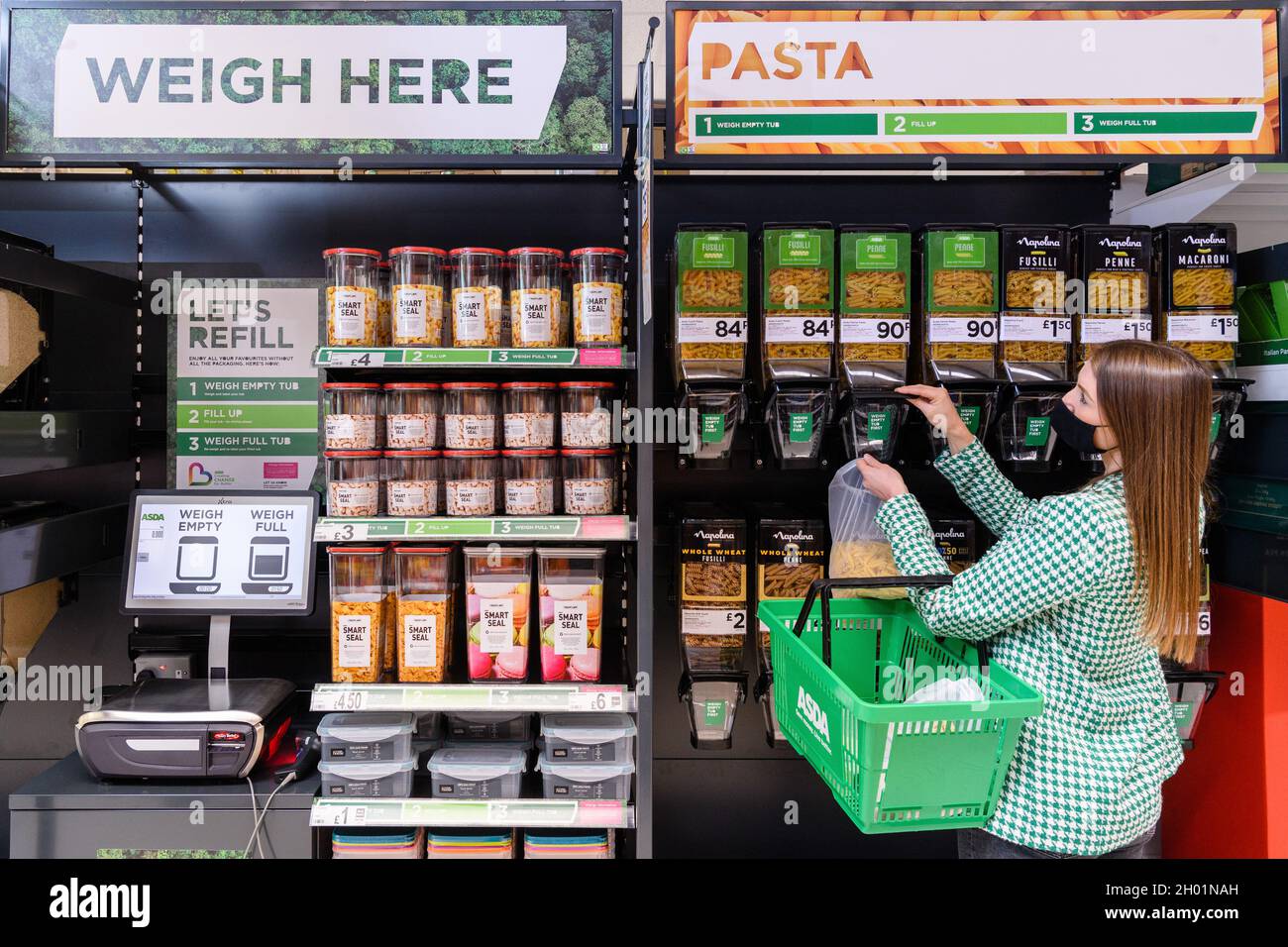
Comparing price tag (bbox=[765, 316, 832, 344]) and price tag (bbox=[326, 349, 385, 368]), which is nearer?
price tag (bbox=[326, 349, 385, 368])

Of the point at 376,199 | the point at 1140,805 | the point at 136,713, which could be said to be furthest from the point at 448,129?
the point at 1140,805

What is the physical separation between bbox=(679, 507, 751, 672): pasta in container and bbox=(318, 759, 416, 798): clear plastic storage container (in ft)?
2.89

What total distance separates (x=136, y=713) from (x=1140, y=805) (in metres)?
2.35

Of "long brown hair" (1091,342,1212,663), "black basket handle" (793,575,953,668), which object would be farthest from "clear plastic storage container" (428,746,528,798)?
"long brown hair" (1091,342,1212,663)

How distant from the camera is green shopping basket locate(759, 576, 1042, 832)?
152 cm

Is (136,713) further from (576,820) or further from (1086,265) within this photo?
(1086,265)

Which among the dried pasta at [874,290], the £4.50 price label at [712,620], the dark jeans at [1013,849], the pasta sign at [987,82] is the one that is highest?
the pasta sign at [987,82]

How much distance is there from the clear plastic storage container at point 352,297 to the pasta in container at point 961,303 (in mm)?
1487

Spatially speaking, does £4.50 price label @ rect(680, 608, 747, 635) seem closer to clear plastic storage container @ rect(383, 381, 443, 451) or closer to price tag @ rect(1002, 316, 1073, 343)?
clear plastic storage container @ rect(383, 381, 443, 451)

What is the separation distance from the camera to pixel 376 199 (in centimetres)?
269

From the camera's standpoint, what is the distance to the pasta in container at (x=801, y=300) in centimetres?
221

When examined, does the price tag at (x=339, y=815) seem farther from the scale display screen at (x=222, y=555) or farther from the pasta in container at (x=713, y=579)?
the pasta in container at (x=713, y=579)

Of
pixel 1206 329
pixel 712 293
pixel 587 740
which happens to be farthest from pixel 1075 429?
pixel 587 740

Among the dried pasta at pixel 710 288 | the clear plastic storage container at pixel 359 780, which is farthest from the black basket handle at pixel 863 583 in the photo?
the clear plastic storage container at pixel 359 780
